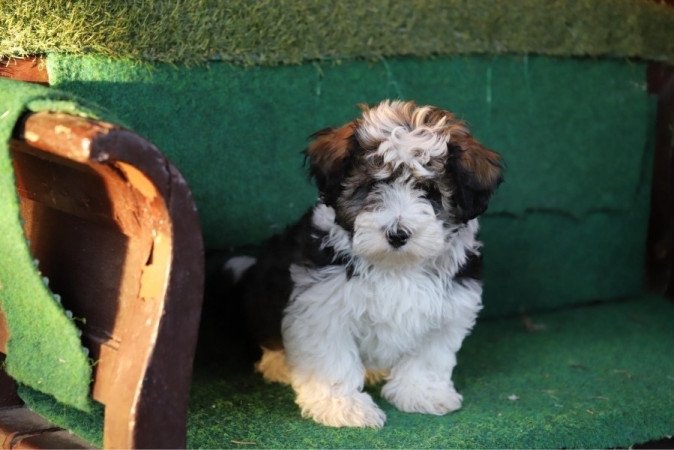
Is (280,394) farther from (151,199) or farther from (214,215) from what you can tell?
(151,199)

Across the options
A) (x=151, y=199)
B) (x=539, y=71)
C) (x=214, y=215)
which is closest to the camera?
(x=151, y=199)

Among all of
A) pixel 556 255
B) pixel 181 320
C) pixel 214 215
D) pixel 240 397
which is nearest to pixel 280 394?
pixel 240 397

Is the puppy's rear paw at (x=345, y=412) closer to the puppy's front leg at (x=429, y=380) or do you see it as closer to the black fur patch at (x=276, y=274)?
the puppy's front leg at (x=429, y=380)

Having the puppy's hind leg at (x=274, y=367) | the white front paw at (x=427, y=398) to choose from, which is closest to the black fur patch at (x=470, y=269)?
the white front paw at (x=427, y=398)

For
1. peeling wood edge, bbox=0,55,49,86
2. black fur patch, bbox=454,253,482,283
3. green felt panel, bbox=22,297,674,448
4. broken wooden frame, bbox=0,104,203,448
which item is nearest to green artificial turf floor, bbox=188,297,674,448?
green felt panel, bbox=22,297,674,448

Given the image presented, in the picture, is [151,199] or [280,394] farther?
[280,394]

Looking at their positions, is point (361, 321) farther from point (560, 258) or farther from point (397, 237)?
point (560, 258)

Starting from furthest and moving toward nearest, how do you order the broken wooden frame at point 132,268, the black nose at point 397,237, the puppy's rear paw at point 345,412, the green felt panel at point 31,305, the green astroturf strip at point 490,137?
1. the green astroturf strip at point 490,137
2. the puppy's rear paw at point 345,412
3. the black nose at point 397,237
4. the green felt panel at point 31,305
5. the broken wooden frame at point 132,268
